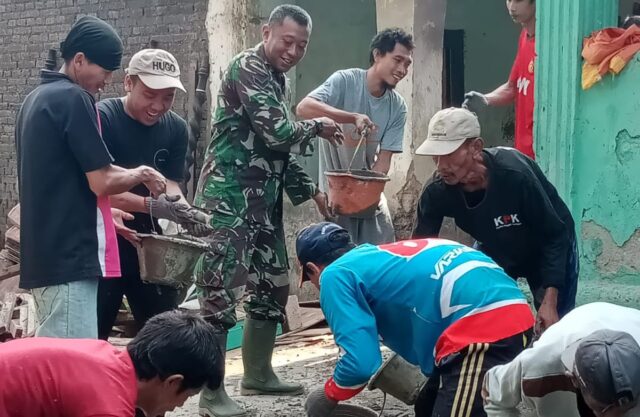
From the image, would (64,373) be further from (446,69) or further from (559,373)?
(446,69)

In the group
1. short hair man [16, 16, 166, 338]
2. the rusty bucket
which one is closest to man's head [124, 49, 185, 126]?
short hair man [16, 16, 166, 338]

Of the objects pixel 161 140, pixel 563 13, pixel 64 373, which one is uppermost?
pixel 563 13

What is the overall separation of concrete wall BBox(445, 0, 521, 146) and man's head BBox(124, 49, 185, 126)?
5.64 meters

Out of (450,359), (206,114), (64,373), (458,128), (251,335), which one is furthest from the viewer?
(206,114)

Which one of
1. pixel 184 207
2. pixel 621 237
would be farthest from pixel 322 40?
pixel 184 207

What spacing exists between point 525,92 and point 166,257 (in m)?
2.82

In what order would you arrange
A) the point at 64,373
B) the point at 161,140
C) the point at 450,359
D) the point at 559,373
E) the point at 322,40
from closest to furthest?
the point at 64,373 → the point at 559,373 → the point at 450,359 → the point at 161,140 → the point at 322,40

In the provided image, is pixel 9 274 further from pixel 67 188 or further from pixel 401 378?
pixel 401 378

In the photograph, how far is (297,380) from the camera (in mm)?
5453

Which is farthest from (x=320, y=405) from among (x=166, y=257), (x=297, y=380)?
(x=297, y=380)

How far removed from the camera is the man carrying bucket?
326 cm

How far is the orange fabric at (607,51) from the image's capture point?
16.5 ft

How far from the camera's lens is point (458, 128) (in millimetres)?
3891

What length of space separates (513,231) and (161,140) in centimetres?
170
